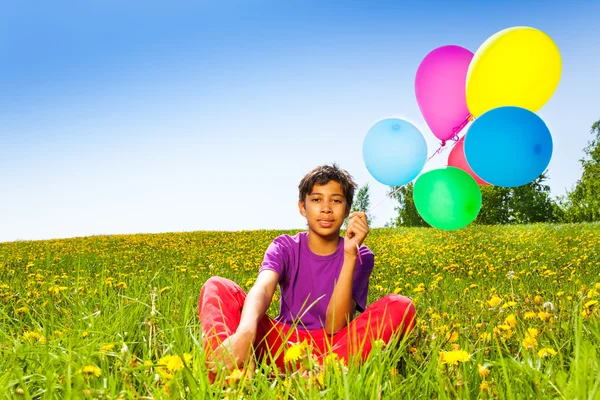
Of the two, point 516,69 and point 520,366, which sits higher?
point 516,69

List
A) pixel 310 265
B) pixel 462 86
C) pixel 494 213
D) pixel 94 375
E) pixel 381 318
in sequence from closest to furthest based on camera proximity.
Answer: pixel 94 375
pixel 381 318
pixel 310 265
pixel 462 86
pixel 494 213

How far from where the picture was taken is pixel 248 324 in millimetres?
2146

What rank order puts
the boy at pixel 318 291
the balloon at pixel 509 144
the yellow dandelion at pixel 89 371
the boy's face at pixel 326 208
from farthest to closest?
the balloon at pixel 509 144 → the boy's face at pixel 326 208 → the boy at pixel 318 291 → the yellow dandelion at pixel 89 371

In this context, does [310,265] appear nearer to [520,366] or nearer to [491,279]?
[520,366]

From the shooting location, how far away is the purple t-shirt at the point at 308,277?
2.73 metres

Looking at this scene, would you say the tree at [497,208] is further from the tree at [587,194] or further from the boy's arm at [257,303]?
the boy's arm at [257,303]

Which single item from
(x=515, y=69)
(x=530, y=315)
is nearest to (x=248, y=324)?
(x=530, y=315)

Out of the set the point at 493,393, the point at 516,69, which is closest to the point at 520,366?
the point at 493,393

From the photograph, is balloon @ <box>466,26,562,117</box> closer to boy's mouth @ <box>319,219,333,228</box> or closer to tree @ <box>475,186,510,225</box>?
boy's mouth @ <box>319,219,333,228</box>

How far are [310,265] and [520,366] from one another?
1457 millimetres

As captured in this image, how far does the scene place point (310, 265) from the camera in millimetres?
2805

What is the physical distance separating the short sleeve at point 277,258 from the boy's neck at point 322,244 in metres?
0.15

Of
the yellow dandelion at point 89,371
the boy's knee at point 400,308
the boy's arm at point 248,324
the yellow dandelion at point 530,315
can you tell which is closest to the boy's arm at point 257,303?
the boy's arm at point 248,324

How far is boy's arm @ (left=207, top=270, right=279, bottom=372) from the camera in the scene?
1.87 metres
